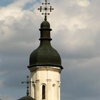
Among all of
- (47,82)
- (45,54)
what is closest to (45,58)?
(45,54)

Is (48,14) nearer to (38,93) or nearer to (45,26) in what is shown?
(45,26)

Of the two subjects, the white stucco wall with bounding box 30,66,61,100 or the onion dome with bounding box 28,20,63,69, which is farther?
the onion dome with bounding box 28,20,63,69

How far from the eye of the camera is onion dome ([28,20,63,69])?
265 feet

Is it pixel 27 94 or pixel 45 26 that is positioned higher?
pixel 45 26

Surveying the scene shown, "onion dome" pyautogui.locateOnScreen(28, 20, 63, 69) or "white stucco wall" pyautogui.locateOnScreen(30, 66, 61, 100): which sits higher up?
"onion dome" pyautogui.locateOnScreen(28, 20, 63, 69)

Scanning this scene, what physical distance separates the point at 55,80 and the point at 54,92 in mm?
1461

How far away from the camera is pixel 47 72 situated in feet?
265

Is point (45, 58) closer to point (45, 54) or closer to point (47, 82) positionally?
point (45, 54)

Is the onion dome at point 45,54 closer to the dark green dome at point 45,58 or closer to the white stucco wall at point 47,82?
the dark green dome at point 45,58

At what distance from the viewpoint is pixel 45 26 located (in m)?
82.1

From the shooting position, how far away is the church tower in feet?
264

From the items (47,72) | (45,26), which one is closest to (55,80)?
(47,72)

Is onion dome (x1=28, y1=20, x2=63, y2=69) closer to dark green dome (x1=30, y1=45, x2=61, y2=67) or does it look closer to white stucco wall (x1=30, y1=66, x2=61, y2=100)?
dark green dome (x1=30, y1=45, x2=61, y2=67)

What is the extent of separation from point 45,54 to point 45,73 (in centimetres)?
226
